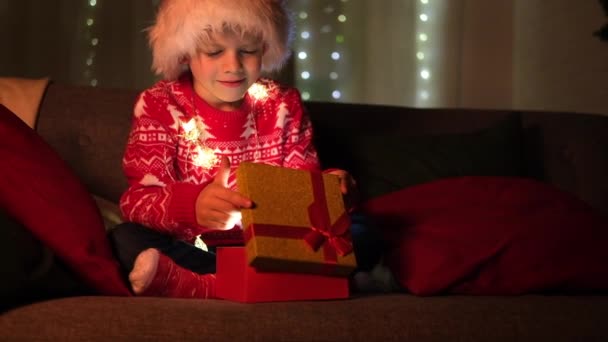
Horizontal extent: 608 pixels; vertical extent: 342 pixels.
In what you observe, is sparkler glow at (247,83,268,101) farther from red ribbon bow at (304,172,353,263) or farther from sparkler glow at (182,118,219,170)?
red ribbon bow at (304,172,353,263)

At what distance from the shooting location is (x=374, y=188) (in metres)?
1.82

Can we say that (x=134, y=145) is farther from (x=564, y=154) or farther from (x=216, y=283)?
(x=564, y=154)

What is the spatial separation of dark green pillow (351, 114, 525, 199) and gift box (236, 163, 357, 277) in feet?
1.92

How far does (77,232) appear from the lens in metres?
1.20

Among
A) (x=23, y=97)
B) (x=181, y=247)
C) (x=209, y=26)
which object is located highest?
(x=209, y=26)

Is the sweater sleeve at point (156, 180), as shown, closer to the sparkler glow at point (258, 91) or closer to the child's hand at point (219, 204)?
the child's hand at point (219, 204)

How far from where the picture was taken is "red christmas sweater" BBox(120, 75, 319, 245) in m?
Answer: 1.44

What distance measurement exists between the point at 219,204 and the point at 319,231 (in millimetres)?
161

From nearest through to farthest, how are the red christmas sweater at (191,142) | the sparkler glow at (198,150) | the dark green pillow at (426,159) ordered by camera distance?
the red christmas sweater at (191,142) < the sparkler glow at (198,150) < the dark green pillow at (426,159)

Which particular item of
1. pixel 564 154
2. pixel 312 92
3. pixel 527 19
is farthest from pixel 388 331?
pixel 527 19

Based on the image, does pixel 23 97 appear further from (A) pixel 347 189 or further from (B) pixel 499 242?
(B) pixel 499 242

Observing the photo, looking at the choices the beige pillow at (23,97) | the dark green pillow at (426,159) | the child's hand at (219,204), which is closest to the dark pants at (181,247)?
the child's hand at (219,204)

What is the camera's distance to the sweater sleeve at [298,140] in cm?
164

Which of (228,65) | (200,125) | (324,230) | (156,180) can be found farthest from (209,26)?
(324,230)
